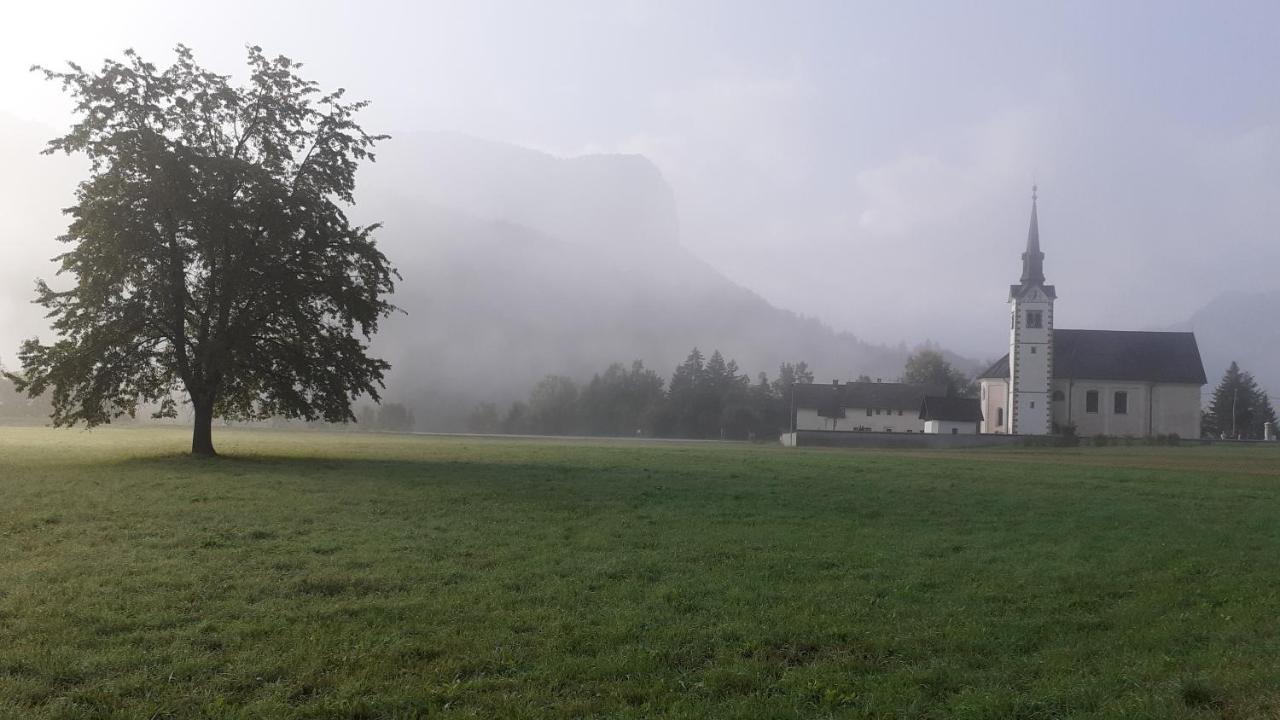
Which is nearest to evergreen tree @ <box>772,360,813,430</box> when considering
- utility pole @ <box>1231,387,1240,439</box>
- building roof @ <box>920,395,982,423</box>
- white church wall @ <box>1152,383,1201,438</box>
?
building roof @ <box>920,395,982,423</box>

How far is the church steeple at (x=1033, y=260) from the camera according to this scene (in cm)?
9825

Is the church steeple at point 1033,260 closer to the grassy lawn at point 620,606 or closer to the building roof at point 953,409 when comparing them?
the building roof at point 953,409

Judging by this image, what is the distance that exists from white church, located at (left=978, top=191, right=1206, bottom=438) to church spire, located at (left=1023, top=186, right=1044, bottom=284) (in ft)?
0.34

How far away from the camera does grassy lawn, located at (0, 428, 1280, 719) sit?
764 cm

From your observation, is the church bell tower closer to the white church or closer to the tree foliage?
the white church

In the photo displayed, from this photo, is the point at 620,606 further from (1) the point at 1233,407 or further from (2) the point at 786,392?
(1) the point at 1233,407

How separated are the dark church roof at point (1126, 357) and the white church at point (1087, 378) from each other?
0.11 meters

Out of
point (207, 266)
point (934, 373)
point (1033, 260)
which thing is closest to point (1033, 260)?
point (1033, 260)

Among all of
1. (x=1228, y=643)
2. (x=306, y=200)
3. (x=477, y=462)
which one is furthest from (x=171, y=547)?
(x=306, y=200)

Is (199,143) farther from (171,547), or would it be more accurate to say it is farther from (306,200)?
(171,547)

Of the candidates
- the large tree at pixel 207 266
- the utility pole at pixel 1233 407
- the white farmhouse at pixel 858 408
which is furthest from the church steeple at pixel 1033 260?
the large tree at pixel 207 266

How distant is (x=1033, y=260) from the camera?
99000 millimetres

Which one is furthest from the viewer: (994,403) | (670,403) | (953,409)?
(670,403)

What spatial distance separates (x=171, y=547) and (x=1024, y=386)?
93486 millimetres
